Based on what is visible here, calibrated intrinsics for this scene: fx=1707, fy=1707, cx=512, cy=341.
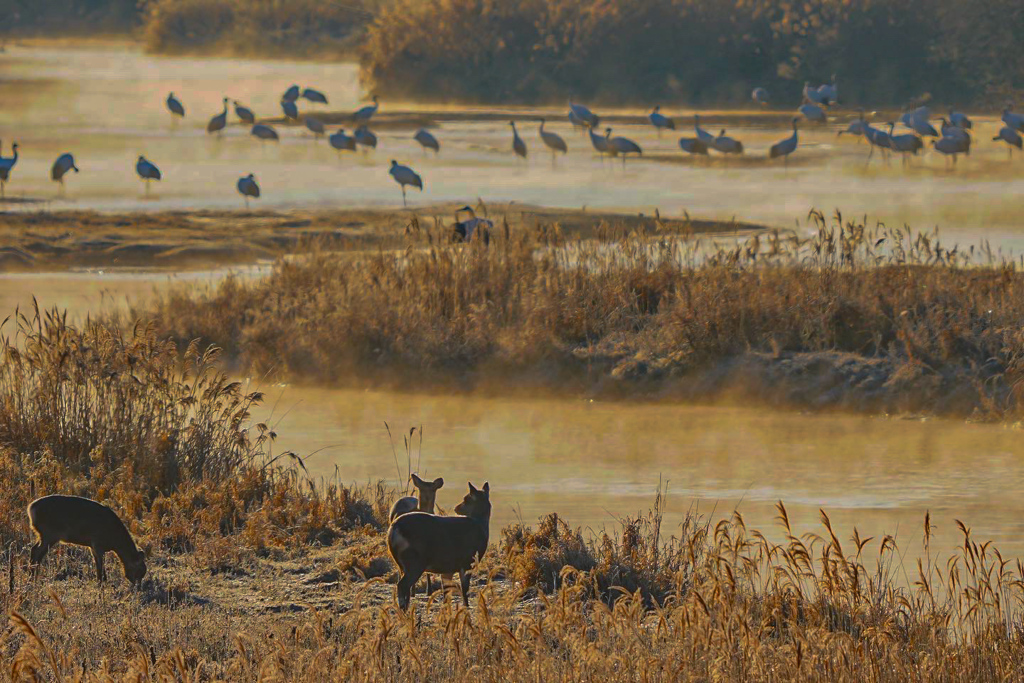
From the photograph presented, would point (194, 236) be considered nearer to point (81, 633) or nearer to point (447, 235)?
point (447, 235)

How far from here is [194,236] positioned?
77.0ft

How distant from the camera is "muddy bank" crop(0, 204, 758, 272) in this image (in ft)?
71.5

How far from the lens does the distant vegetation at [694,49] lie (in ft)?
133

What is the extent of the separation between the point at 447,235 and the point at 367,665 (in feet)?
35.0

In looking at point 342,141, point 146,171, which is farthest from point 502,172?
point 146,171

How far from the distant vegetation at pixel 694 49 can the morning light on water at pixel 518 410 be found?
Answer: 544cm

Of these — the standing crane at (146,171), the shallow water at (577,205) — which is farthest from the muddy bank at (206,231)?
the standing crane at (146,171)

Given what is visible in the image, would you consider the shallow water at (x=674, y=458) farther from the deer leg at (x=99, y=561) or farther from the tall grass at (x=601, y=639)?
the tall grass at (x=601, y=639)

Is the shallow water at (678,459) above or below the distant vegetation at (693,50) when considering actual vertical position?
below

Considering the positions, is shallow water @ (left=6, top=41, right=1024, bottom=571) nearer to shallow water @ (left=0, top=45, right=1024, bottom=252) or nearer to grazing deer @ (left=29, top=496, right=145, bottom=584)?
shallow water @ (left=0, top=45, right=1024, bottom=252)

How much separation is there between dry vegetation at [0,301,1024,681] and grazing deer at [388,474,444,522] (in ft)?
1.50

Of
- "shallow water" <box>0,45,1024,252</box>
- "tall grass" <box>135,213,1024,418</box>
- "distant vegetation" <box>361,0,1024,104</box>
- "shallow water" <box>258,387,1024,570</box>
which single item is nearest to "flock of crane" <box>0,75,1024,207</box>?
"shallow water" <box>0,45,1024,252</box>

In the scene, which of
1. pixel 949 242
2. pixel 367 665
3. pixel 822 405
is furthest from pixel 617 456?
pixel 949 242

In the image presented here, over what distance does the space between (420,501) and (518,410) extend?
6550 mm
